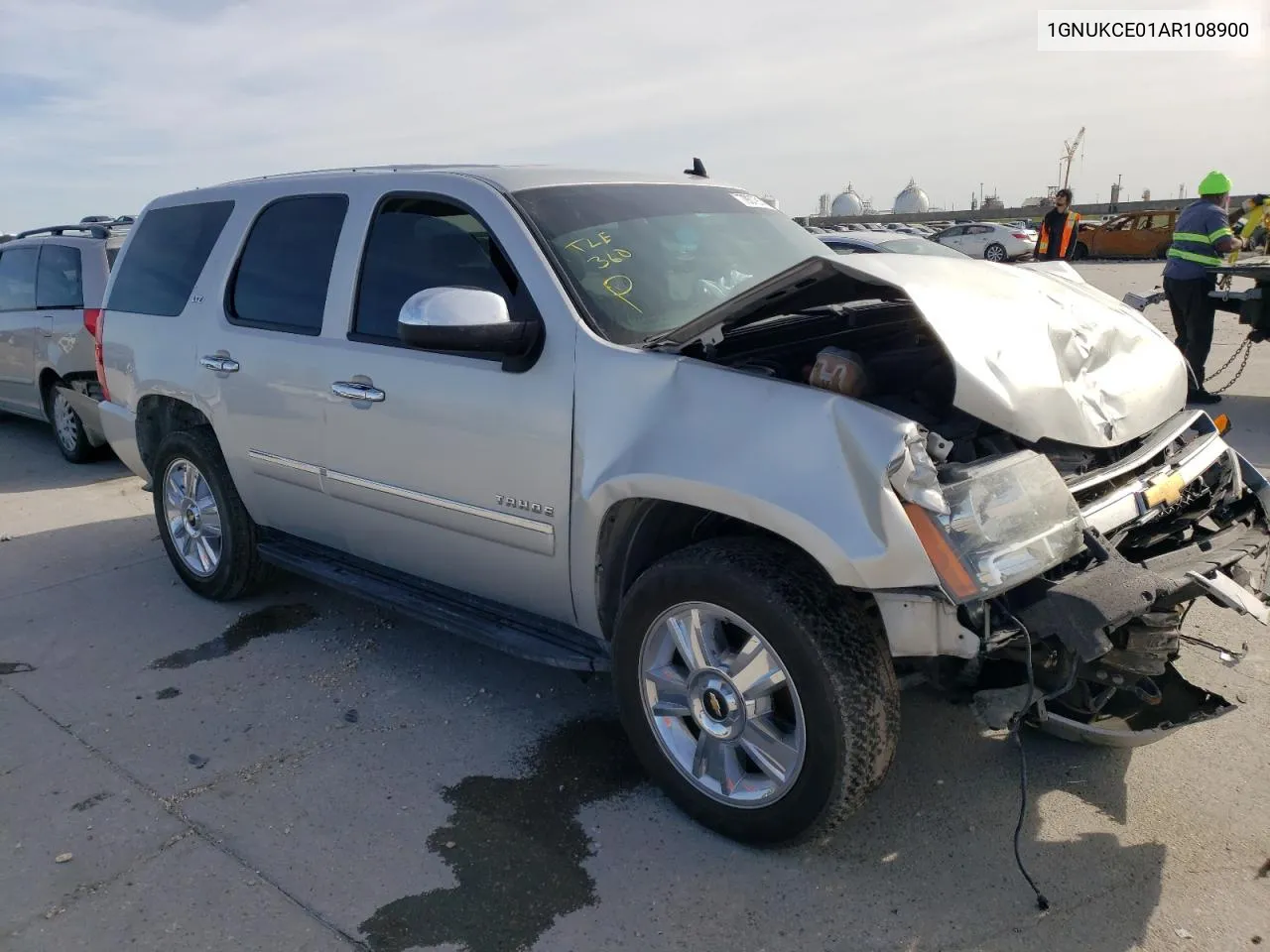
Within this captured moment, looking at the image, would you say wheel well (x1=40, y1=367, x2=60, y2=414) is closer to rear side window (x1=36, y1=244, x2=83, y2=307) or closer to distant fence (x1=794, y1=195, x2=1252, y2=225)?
rear side window (x1=36, y1=244, x2=83, y2=307)

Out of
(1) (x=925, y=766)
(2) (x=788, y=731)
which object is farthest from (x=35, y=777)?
(1) (x=925, y=766)

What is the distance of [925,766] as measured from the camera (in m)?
3.32

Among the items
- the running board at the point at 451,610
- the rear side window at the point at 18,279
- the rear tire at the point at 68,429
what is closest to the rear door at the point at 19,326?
the rear side window at the point at 18,279

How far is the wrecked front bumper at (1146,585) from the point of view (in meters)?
2.46

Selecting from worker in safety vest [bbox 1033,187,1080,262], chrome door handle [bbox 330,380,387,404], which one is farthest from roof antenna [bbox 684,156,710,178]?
worker in safety vest [bbox 1033,187,1080,262]

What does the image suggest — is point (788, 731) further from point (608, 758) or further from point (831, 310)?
point (831, 310)

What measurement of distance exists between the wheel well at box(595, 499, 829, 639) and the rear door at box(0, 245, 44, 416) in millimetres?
7284

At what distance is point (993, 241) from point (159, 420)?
29.4 metres

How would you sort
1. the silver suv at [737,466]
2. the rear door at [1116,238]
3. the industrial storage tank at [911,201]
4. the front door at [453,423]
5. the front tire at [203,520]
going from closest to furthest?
the silver suv at [737,466] < the front door at [453,423] < the front tire at [203,520] < the rear door at [1116,238] < the industrial storage tank at [911,201]

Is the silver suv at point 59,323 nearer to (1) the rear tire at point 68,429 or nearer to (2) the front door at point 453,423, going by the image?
(1) the rear tire at point 68,429

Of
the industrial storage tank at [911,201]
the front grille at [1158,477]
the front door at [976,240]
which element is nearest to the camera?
the front grille at [1158,477]

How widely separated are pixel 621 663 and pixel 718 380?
0.91 m

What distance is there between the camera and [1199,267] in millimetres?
8727

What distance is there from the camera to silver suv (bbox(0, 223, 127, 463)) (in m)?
7.98
